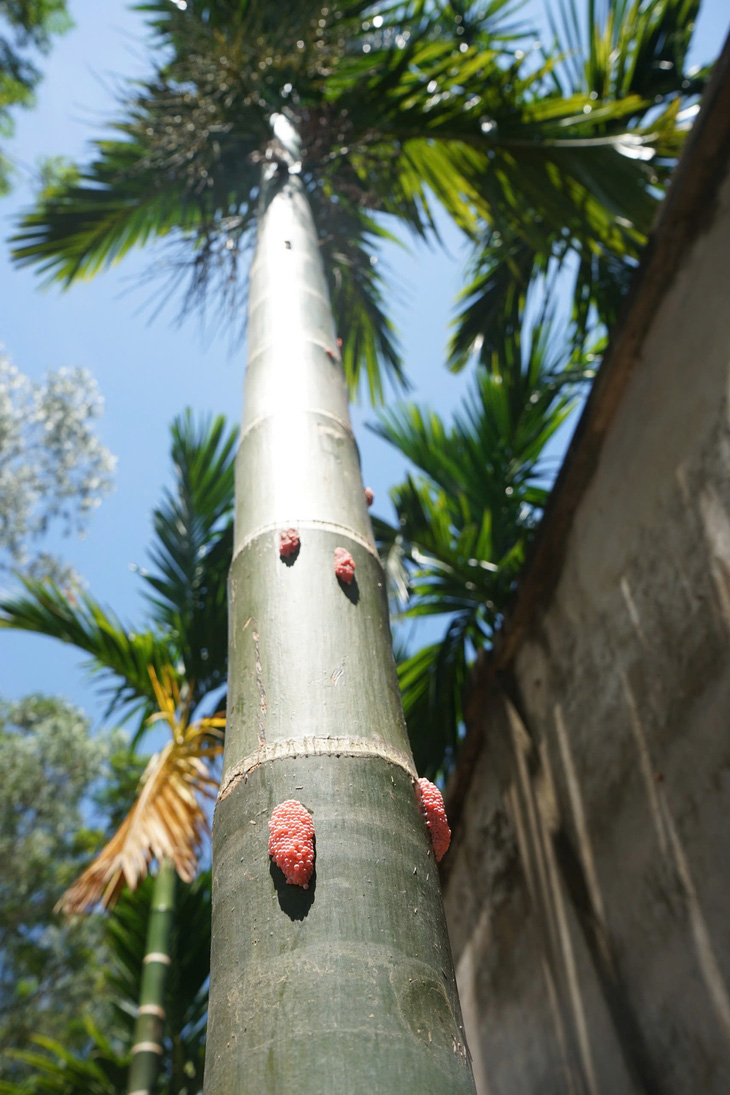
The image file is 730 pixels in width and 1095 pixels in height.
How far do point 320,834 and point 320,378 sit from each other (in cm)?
112

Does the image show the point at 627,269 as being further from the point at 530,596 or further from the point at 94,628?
the point at 94,628

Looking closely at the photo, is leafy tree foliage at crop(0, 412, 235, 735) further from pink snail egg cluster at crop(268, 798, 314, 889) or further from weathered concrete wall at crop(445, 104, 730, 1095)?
pink snail egg cluster at crop(268, 798, 314, 889)

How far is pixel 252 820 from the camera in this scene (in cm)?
98

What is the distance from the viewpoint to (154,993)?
337cm

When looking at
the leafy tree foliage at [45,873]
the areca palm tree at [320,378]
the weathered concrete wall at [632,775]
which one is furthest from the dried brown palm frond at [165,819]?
the leafy tree foliage at [45,873]

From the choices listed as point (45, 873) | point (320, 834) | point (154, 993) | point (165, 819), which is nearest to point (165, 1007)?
point (154, 993)

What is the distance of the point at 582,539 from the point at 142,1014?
2633 millimetres

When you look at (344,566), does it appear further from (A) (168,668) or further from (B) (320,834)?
(A) (168,668)

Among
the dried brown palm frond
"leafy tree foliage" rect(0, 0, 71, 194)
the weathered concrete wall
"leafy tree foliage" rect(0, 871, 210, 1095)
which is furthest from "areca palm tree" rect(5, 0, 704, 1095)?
"leafy tree foliage" rect(0, 0, 71, 194)

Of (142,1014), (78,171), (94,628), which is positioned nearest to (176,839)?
(142,1014)

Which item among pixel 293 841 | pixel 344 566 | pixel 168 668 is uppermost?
pixel 168 668

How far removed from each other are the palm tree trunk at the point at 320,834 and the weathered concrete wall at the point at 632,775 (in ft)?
5.05

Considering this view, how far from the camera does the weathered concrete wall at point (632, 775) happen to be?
2387 mm

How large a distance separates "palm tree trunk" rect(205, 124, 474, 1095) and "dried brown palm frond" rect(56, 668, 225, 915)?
6.87 ft
